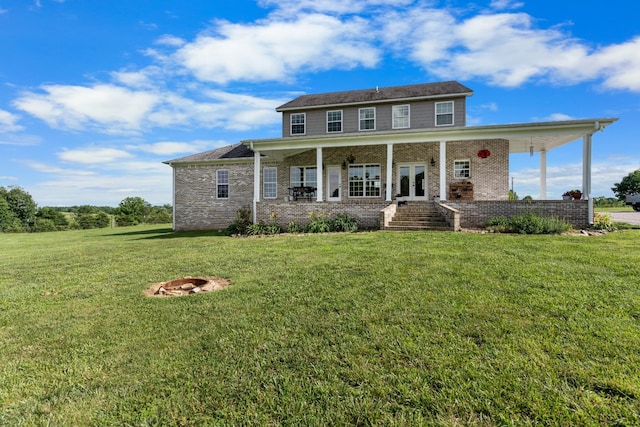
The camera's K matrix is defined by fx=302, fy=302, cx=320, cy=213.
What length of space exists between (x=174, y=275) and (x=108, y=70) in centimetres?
1322

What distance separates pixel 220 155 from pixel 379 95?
404 inches

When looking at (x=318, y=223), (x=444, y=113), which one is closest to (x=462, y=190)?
(x=444, y=113)

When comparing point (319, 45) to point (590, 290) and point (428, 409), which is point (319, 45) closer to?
point (590, 290)

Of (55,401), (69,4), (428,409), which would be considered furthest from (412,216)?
(69,4)

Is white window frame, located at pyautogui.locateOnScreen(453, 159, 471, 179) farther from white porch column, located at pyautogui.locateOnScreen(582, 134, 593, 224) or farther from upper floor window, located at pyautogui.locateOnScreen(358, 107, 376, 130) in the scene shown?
upper floor window, located at pyautogui.locateOnScreen(358, 107, 376, 130)

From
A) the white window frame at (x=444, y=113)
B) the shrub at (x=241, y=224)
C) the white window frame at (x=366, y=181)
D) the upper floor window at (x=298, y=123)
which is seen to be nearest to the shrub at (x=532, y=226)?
the white window frame at (x=366, y=181)

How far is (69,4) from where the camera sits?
9523mm

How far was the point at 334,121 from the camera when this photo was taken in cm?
1847

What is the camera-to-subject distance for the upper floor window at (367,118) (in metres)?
17.9

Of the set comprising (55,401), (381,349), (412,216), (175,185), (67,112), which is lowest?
(55,401)

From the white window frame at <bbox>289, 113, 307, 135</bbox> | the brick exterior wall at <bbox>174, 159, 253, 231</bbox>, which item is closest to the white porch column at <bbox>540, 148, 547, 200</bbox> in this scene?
the white window frame at <bbox>289, 113, 307, 135</bbox>

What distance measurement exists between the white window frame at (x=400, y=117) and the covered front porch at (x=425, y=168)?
6.15ft

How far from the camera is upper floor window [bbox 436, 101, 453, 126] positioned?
657 inches

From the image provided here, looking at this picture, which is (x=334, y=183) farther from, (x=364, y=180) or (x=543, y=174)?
(x=543, y=174)
